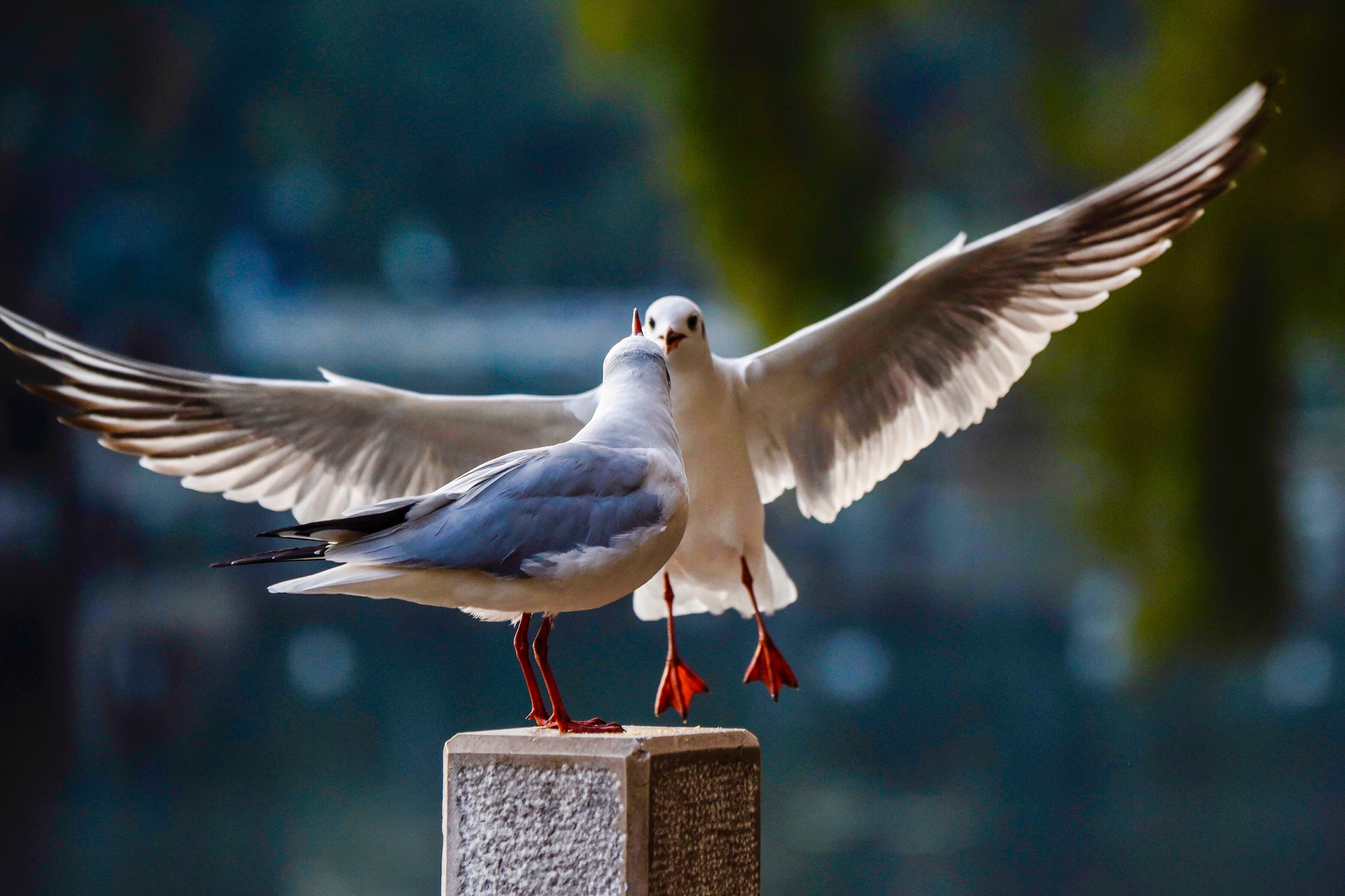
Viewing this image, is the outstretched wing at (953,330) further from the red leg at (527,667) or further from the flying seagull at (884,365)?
A: the red leg at (527,667)

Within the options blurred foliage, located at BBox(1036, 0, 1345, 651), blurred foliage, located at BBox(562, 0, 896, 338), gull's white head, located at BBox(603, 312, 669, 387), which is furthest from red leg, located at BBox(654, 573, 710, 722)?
blurred foliage, located at BBox(1036, 0, 1345, 651)

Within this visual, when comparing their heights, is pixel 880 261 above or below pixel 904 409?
above

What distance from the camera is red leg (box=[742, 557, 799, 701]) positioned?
8.16 ft

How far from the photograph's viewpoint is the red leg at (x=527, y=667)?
5.90ft

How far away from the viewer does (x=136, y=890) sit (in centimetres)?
482

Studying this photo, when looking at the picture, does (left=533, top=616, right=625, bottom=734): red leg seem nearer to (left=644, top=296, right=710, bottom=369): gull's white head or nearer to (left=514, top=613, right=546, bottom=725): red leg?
(left=514, top=613, right=546, bottom=725): red leg

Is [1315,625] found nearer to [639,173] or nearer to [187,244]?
[639,173]

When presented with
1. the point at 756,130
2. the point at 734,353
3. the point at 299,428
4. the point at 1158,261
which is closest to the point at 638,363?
the point at 299,428

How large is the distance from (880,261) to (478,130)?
2360 millimetres

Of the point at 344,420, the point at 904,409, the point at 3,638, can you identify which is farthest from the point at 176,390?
the point at 3,638

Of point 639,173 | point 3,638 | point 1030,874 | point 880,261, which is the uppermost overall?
point 639,173

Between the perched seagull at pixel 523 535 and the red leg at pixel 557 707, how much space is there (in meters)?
0.11

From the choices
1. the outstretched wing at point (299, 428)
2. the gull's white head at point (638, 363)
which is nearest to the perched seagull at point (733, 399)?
the outstretched wing at point (299, 428)

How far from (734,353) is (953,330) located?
11.7 feet
